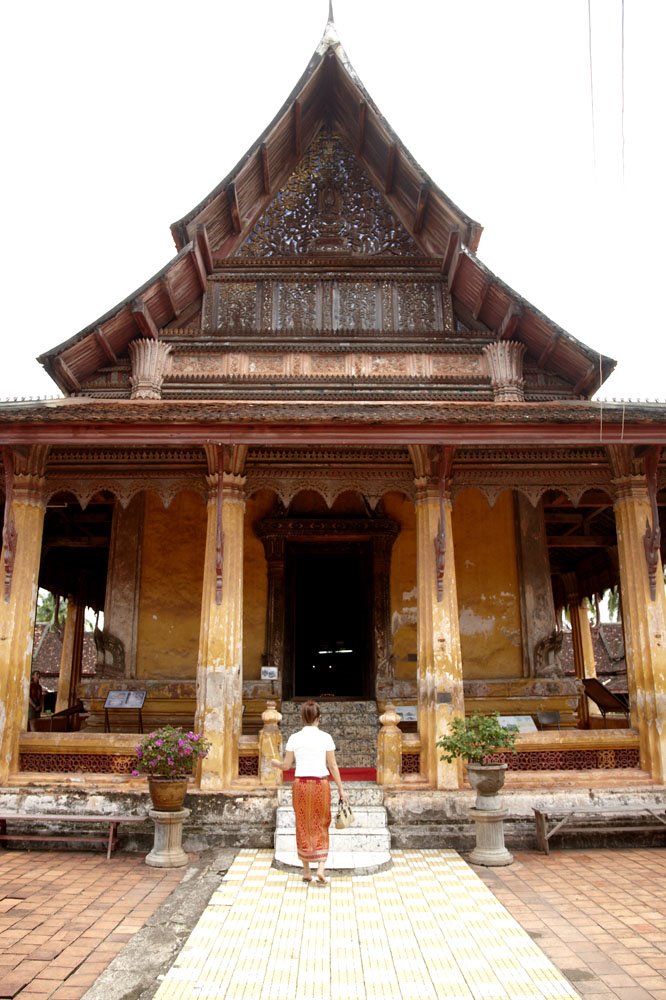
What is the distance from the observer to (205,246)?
433 inches

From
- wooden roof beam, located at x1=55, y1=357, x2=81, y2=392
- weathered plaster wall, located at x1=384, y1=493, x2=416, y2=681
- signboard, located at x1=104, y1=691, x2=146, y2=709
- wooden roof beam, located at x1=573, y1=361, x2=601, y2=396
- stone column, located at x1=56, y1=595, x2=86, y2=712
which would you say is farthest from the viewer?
stone column, located at x1=56, y1=595, x2=86, y2=712

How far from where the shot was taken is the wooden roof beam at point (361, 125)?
37.3 feet

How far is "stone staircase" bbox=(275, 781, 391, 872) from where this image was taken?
6.62 meters

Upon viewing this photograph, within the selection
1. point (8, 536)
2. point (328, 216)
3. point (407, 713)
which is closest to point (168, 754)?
point (8, 536)

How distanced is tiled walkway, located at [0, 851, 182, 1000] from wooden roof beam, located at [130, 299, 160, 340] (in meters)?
6.97

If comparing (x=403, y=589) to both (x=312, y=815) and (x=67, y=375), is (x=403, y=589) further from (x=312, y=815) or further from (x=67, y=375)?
(x=67, y=375)

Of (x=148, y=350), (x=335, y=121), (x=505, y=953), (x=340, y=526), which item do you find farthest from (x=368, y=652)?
(x=335, y=121)

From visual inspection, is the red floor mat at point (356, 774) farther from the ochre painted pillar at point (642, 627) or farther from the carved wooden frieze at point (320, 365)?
the carved wooden frieze at point (320, 365)

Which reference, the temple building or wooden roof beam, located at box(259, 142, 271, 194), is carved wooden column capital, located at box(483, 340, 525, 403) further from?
wooden roof beam, located at box(259, 142, 271, 194)

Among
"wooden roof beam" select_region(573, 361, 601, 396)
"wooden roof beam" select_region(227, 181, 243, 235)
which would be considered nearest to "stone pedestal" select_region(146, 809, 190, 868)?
"wooden roof beam" select_region(573, 361, 601, 396)

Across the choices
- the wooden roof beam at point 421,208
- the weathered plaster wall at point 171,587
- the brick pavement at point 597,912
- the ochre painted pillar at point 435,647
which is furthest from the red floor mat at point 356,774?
the wooden roof beam at point 421,208

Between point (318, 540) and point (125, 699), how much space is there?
3578 mm

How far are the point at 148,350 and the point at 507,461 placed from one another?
554 centimetres

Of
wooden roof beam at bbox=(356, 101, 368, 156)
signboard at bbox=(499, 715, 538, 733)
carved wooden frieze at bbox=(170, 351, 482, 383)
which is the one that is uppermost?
wooden roof beam at bbox=(356, 101, 368, 156)
